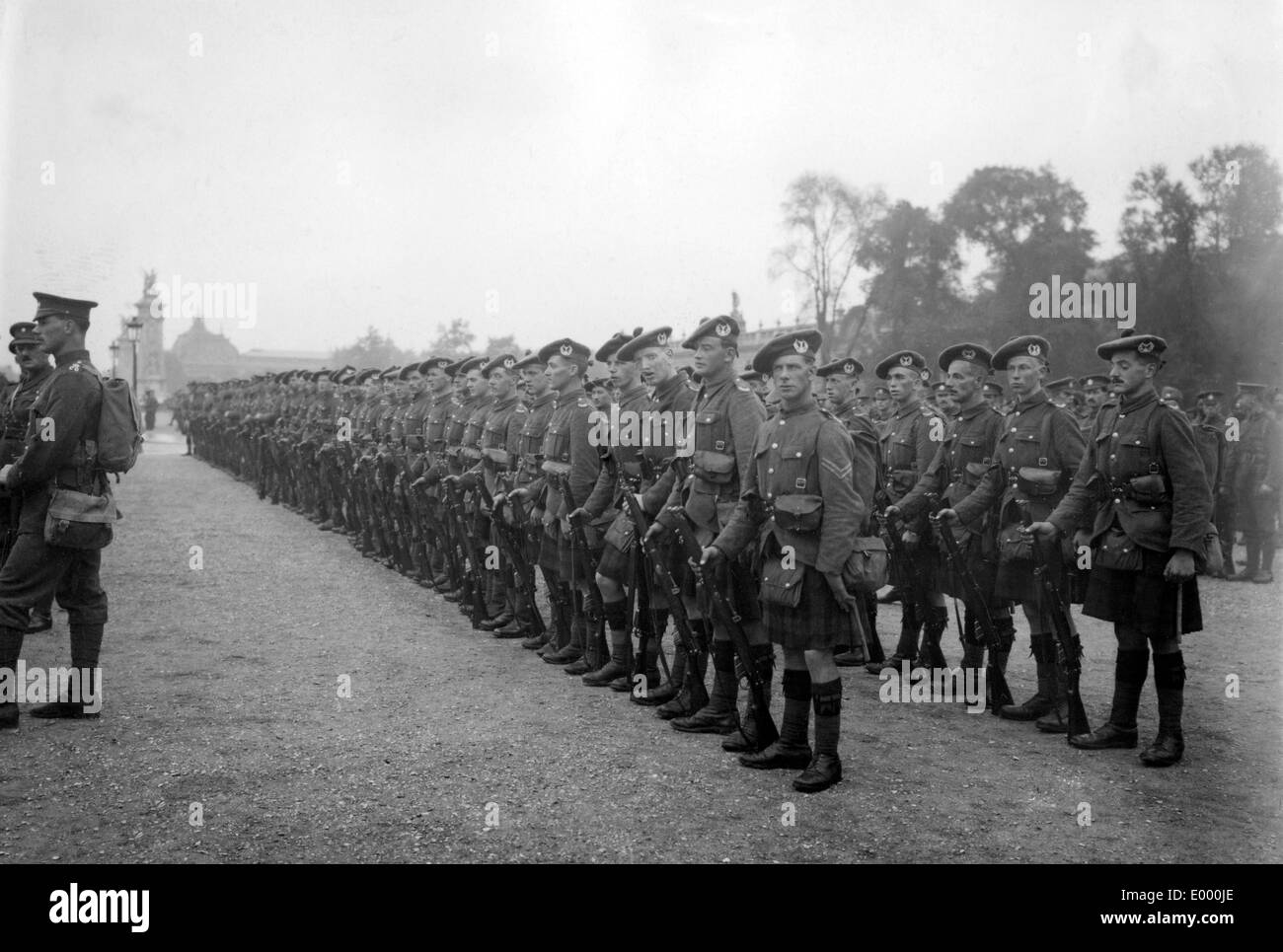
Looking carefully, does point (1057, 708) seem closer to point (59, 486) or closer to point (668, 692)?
point (668, 692)

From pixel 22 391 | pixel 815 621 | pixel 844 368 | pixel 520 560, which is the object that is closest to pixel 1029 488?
pixel 815 621

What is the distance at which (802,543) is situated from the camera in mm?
5406

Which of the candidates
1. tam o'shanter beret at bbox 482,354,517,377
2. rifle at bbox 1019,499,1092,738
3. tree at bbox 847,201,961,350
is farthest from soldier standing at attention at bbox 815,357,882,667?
tree at bbox 847,201,961,350

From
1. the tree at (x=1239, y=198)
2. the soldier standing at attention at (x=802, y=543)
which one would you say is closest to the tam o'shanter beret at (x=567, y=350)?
the soldier standing at attention at (x=802, y=543)

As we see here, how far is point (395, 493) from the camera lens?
1270cm

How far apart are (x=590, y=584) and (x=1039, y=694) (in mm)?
3159

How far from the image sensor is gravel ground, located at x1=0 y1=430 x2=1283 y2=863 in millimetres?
4547

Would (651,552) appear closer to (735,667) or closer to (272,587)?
(735,667)

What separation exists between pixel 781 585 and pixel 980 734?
1.96m

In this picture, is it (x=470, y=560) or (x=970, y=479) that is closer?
(x=970, y=479)

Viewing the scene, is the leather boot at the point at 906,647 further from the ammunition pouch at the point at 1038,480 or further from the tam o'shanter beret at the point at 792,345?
the tam o'shanter beret at the point at 792,345

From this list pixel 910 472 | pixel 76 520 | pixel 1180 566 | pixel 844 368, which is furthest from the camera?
pixel 844 368

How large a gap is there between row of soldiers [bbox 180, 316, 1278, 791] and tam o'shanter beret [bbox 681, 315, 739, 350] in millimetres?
17
